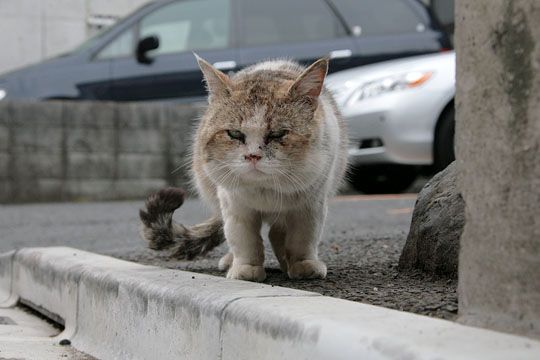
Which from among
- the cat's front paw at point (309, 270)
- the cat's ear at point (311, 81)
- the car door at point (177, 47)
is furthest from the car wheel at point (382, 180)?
the cat's ear at point (311, 81)

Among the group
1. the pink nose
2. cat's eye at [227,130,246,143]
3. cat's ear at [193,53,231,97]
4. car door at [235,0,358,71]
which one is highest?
car door at [235,0,358,71]

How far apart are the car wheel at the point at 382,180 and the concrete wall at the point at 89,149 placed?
199cm

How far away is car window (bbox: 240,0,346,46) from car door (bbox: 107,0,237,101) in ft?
0.77

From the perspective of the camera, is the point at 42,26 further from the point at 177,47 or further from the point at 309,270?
the point at 309,270

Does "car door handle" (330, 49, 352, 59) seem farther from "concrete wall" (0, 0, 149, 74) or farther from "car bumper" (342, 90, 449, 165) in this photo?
"concrete wall" (0, 0, 149, 74)

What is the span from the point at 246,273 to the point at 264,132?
1.93ft

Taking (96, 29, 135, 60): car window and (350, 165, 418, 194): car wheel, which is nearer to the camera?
(96, 29, 135, 60): car window

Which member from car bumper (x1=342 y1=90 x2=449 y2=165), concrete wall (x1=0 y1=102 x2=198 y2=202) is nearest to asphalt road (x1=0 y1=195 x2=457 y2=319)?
concrete wall (x1=0 y1=102 x2=198 y2=202)

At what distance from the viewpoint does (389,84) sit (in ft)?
27.2

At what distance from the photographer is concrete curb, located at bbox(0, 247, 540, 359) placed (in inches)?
72.4

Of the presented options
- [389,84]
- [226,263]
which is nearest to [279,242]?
[226,263]

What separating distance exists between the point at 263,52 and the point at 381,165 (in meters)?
1.70

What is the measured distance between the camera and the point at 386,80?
830 centimetres

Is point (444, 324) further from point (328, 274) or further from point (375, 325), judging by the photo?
point (328, 274)
